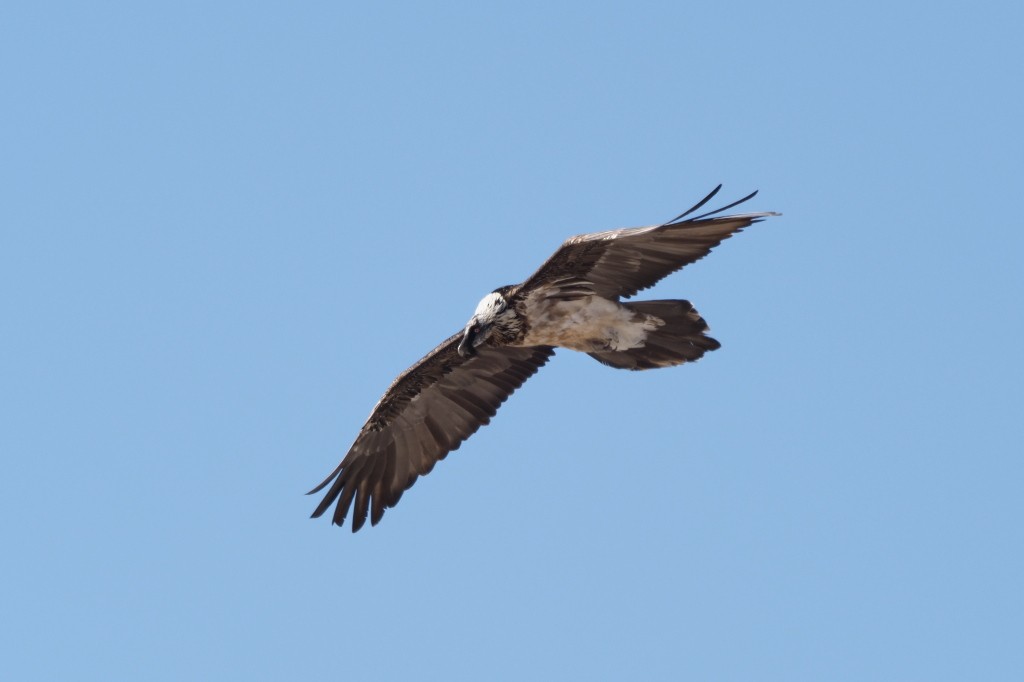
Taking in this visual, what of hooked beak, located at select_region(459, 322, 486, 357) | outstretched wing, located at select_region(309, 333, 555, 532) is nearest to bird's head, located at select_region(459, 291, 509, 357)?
hooked beak, located at select_region(459, 322, 486, 357)

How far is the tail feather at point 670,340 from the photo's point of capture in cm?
1293

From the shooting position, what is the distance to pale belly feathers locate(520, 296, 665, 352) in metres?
13.0

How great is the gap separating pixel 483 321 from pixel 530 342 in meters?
0.48

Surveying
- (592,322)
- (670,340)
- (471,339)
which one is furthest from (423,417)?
(670,340)

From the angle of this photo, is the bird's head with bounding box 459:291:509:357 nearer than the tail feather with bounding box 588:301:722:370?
No

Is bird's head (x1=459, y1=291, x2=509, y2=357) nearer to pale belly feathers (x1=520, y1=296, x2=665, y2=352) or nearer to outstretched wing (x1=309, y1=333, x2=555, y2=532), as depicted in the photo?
pale belly feathers (x1=520, y1=296, x2=665, y2=352)

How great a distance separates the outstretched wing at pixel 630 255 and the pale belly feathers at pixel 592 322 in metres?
0.14

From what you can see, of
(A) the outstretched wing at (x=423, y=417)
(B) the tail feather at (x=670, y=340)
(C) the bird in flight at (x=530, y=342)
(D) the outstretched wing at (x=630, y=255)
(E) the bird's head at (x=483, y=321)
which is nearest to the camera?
(D) the outstretched wing at (x=630, y=255)

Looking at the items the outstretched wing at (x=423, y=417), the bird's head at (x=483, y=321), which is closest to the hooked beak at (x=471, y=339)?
the bird's head at (x=483, y=321)

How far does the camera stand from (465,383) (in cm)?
1474

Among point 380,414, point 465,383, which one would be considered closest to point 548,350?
point 465,383

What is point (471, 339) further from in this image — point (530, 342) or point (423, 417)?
point (423, 417)

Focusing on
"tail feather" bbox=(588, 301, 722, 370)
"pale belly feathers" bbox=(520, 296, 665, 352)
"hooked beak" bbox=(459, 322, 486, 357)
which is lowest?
"tail feather" bbox=(588, 301, 722, 370)

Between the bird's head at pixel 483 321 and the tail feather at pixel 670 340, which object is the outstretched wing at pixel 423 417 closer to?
the bird's head at pixel 483 321
